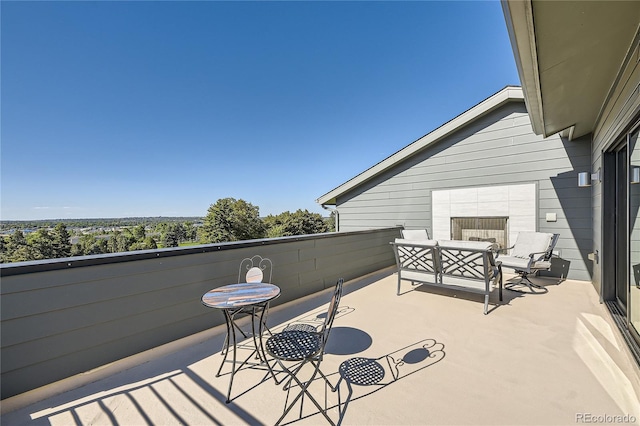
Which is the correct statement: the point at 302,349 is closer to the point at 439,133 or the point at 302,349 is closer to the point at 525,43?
the point at 525,43

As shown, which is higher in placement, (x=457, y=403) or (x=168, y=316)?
(x=168, y=316)

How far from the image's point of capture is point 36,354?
6.43ft

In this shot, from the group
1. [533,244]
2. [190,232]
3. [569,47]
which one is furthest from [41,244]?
[569,47]

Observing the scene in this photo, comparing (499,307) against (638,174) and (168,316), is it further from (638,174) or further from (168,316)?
(168,316)

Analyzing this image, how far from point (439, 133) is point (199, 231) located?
34.0 meters

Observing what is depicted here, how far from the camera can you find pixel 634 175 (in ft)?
8.26

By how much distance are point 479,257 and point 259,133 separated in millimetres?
14162

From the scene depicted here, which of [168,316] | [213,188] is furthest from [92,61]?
[213,188]

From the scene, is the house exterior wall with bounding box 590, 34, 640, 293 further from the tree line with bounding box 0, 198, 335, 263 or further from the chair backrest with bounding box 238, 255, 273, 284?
the tree line with bounding box 0, 198, 335, 263

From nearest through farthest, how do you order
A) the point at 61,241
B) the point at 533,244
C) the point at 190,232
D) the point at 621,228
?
the point at 621,228, the point at 533,244, the point at 61,241, the point at 190,232

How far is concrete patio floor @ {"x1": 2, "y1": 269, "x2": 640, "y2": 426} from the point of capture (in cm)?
A: 164

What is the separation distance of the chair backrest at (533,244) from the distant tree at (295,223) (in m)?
28.4

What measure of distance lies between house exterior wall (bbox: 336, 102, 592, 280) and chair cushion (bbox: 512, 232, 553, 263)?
1.59 feet

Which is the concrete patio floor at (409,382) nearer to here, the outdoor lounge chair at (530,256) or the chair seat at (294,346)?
the chair seat at (294,346)
